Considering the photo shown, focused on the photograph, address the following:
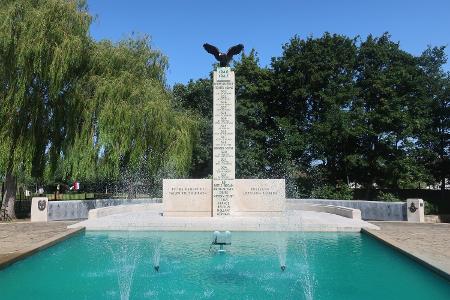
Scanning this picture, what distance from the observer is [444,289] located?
7062 mm

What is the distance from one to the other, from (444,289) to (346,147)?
2762 cm

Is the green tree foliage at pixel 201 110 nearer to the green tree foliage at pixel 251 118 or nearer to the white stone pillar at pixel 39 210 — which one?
the green tree foliage at pixel 251 118

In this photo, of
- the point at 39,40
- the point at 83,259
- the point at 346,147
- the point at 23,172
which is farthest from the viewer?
the point at 346,147

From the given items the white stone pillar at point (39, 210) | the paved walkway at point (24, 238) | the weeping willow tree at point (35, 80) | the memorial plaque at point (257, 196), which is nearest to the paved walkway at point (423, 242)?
the memorial plaque at point (257, 196)

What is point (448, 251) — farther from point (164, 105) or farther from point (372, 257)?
point (164, 105)

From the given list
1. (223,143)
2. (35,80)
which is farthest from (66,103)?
(223,143)

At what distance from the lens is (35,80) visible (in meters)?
18.4

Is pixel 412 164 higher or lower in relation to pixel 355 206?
higher

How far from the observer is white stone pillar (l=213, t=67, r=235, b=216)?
18.1m

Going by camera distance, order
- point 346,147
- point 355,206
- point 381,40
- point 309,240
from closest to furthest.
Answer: point 309,240 → point 355,206 → point 346,147 → point 381,40

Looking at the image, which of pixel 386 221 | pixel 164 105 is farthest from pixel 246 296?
pixel 164 105

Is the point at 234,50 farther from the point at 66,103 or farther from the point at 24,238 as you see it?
the point at 24,238

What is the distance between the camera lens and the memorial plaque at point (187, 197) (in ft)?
60.7

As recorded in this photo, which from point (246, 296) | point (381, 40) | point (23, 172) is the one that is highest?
point (381, 40)
